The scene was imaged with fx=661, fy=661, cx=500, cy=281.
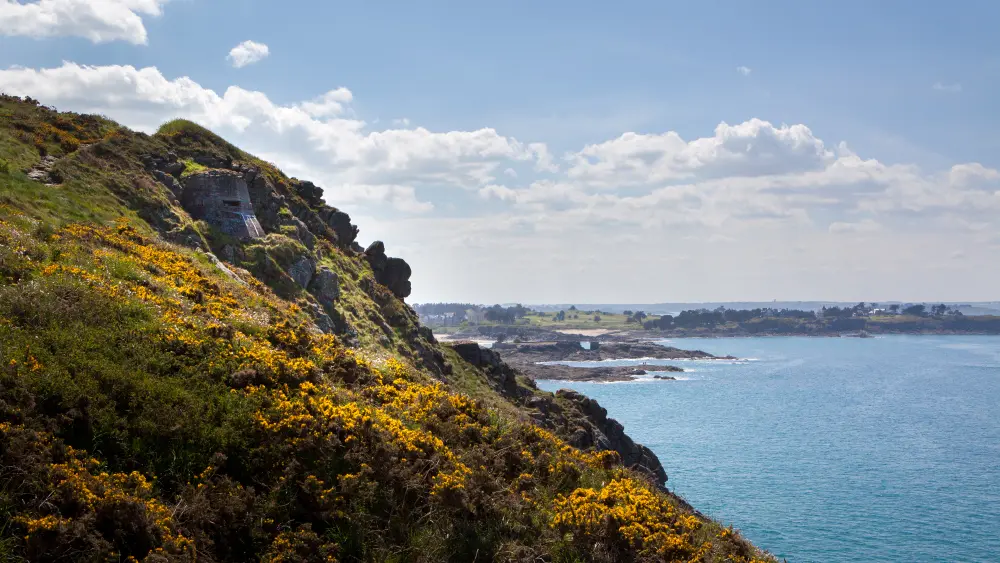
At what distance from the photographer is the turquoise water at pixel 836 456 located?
48.6m

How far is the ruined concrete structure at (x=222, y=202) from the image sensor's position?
37688 mm

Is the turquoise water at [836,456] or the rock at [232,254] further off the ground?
the rock at [232,254]

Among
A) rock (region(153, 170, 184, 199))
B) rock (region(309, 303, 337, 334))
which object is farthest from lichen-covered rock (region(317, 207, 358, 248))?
rock (region(309, 303, 337, 334))

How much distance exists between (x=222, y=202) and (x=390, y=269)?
18462 mm

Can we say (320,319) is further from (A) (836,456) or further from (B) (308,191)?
(A) (836,456)

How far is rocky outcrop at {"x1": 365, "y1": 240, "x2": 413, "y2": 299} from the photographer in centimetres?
5456

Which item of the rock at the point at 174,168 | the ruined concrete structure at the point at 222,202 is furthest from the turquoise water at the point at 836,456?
the rock at the point at 174,168

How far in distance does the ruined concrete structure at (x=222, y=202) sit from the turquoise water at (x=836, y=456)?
38.4 meters

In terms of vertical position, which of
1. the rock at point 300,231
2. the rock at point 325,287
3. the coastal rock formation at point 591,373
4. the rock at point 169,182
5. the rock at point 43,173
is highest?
the rock at point 169,182

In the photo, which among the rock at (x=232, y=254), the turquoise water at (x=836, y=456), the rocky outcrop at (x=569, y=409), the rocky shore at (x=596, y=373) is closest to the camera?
the rock at (x=232, y=254)

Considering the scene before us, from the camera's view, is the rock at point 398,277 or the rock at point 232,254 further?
the rock at point 398,277

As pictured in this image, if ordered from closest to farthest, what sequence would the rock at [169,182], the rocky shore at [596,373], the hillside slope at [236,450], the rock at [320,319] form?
the hillside slope at [236,450]
the rock at [320,319]
the rock at [169,182]
the rocky shore at [596,373]

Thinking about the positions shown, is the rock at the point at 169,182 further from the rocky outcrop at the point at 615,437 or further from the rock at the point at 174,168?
the rocky outcrop at the point at 615,437

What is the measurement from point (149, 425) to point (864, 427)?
9807cm
